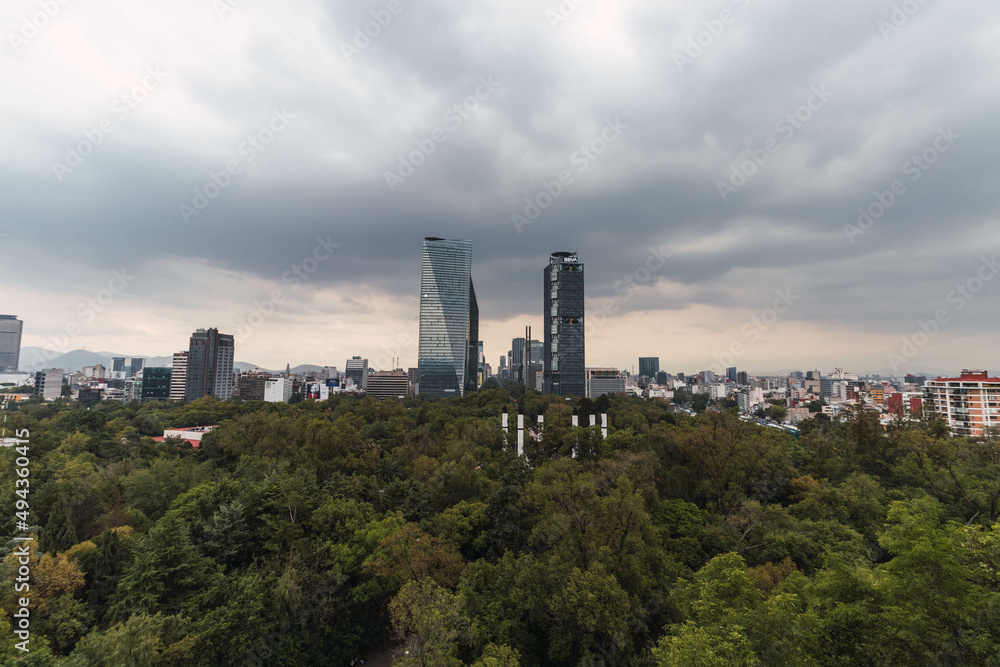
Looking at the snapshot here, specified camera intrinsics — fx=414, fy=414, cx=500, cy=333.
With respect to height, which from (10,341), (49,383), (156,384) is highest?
(10,341)

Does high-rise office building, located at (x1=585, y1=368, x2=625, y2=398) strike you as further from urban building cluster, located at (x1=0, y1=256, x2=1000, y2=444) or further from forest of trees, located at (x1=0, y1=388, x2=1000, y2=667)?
forest of trees, located at (x1=0, y1=388, x2=1000, y2=667)

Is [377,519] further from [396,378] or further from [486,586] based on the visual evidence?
[396,378]

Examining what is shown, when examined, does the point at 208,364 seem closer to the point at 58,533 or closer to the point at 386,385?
the point at 386,385

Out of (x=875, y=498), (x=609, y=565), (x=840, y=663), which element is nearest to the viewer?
(x=840, y=663)

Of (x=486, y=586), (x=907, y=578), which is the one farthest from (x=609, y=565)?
(x=907, y=578)

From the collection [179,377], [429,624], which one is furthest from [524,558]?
[179,377]
